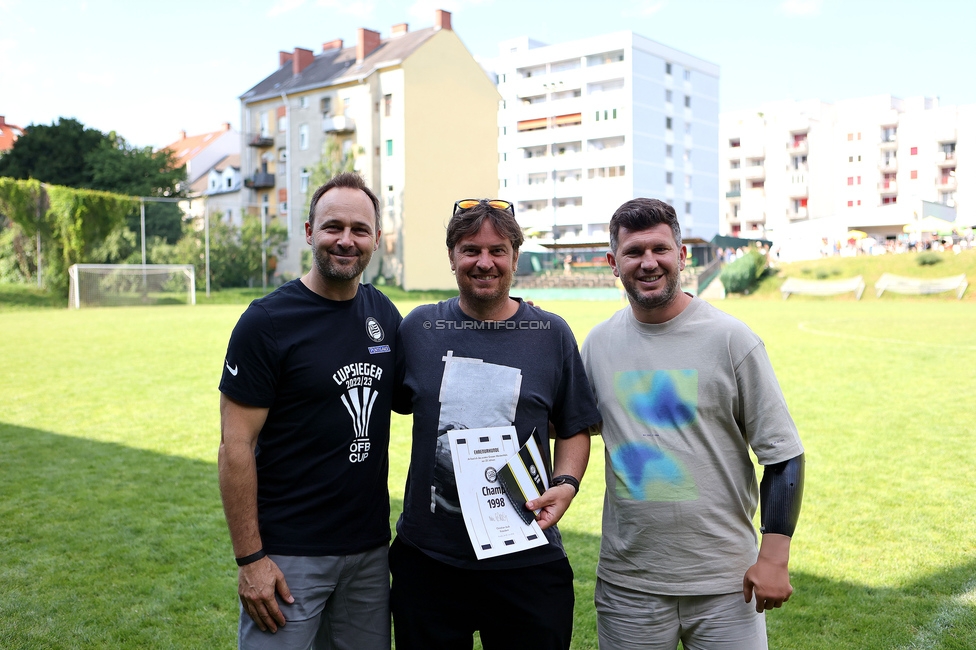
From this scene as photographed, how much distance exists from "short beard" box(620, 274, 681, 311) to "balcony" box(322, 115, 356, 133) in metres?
56.2

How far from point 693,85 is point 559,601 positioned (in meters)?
86.3

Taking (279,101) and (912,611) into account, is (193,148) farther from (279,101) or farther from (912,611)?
(912,611)

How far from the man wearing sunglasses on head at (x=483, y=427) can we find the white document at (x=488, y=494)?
47 mm

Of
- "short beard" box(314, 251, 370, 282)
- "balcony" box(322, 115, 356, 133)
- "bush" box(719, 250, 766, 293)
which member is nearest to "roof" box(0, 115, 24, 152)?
"balcony" box(322, 115, 356, 133)

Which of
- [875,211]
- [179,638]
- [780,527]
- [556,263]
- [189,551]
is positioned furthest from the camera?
[875,211]

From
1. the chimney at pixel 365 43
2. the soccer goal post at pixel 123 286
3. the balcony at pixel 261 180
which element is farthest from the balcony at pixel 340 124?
the soccer goal post at pixel 123 286

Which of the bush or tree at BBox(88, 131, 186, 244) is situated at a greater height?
tree at BBox(88, 131, 186, 244)

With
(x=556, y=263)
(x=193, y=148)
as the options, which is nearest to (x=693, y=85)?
(x=556, y=263)

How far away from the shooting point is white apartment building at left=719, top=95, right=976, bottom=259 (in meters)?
84.8

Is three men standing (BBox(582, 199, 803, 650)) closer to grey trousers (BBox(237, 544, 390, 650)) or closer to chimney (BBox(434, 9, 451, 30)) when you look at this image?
grey trousers (BBox(237, 544, 390, 650))

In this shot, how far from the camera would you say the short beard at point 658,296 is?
2.89 meters

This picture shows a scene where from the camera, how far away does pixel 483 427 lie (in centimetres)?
281

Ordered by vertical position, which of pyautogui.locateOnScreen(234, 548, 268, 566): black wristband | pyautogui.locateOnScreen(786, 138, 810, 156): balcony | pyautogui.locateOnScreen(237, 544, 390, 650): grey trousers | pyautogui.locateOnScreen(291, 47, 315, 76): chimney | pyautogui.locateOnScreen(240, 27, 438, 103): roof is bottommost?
pyautogui.locateOnScreen(237, 544, 390, 650): grey trousers

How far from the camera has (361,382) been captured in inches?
116
